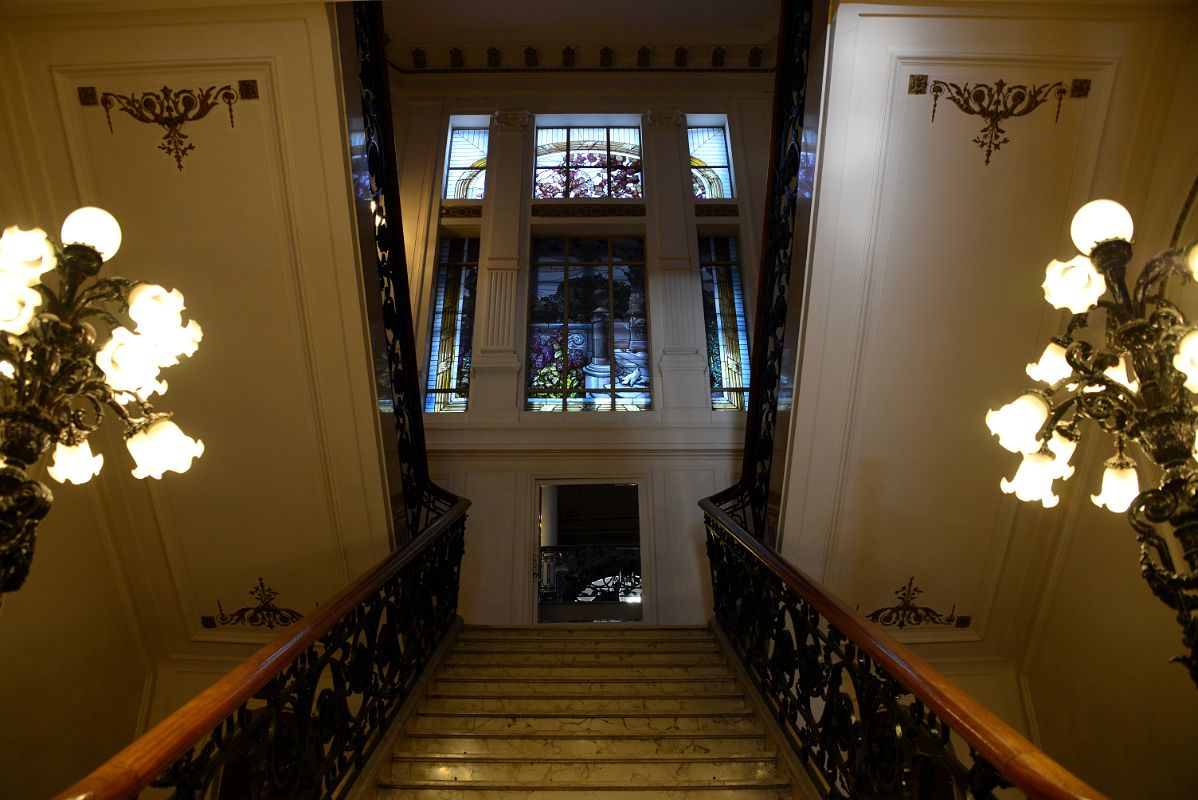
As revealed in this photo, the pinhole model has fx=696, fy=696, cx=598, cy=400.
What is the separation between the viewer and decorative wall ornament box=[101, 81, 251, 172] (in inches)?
132

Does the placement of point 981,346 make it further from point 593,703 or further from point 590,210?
point 590,210

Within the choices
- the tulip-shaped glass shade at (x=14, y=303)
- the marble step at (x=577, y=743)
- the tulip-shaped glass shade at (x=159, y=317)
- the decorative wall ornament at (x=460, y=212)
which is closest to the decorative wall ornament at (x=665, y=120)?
the decorative wall ornament at (x=460, y=212)

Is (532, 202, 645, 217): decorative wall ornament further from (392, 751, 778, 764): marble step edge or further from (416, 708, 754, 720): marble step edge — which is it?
(392, 751, 778, 764): marble step edge

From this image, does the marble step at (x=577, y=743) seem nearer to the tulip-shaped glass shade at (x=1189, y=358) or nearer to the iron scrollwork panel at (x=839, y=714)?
the iron scrollwork panel at (x=839, y=714)

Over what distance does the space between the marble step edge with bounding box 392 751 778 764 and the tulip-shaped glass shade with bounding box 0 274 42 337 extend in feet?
7.25

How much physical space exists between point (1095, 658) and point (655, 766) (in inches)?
117

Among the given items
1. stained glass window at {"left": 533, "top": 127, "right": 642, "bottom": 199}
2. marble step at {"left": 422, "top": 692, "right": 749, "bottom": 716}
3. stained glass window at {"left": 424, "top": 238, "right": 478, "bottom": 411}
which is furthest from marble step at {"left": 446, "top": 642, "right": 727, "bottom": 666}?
stained glass window at {"left": 533, "top": 127, "right": 642, "bottom": 199}

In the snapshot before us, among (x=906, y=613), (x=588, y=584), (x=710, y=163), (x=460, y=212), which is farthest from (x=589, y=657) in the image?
(x=710, y=163)

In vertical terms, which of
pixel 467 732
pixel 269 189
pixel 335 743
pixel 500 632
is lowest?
pixel 500 632

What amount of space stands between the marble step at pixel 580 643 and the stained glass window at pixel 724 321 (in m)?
3.04

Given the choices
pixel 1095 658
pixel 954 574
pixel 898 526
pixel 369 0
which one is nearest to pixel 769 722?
pixel 898 526

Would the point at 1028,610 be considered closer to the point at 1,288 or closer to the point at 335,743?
the point at 335,743

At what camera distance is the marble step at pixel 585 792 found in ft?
9.06

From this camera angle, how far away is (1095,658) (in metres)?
4.16
